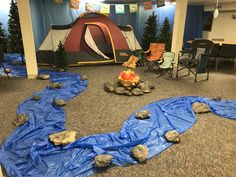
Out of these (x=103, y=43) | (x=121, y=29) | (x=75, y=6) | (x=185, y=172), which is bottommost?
(x=185, y=172)

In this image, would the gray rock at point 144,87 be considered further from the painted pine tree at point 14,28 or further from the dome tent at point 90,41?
the painted pine tree at point 14,28

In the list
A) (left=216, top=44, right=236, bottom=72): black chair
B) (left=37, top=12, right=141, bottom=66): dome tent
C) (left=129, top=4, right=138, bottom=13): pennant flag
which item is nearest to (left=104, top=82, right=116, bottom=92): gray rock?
(left=37, top=12, right=141, bottom=66): dome tent

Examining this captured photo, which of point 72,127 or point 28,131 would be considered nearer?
point 28,131

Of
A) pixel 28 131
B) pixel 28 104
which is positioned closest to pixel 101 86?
pixel 28 104

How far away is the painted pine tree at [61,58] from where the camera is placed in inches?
206

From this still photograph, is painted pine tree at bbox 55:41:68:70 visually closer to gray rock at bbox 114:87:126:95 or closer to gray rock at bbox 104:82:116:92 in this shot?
gray rock at bbox 104:82:116:92

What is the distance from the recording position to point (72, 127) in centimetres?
263

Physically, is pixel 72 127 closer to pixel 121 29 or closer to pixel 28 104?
pixel 28 104

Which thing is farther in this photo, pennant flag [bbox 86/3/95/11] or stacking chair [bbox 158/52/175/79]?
pennant flag [bbox 86/3/95/11]

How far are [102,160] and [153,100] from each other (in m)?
1.85

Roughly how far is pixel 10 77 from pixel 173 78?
3822 millimetres

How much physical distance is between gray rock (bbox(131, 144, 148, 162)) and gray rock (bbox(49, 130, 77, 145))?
0.70 meters

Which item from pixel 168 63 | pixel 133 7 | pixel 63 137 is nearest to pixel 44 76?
pixel 63 137

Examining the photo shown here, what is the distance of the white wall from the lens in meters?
7.59
